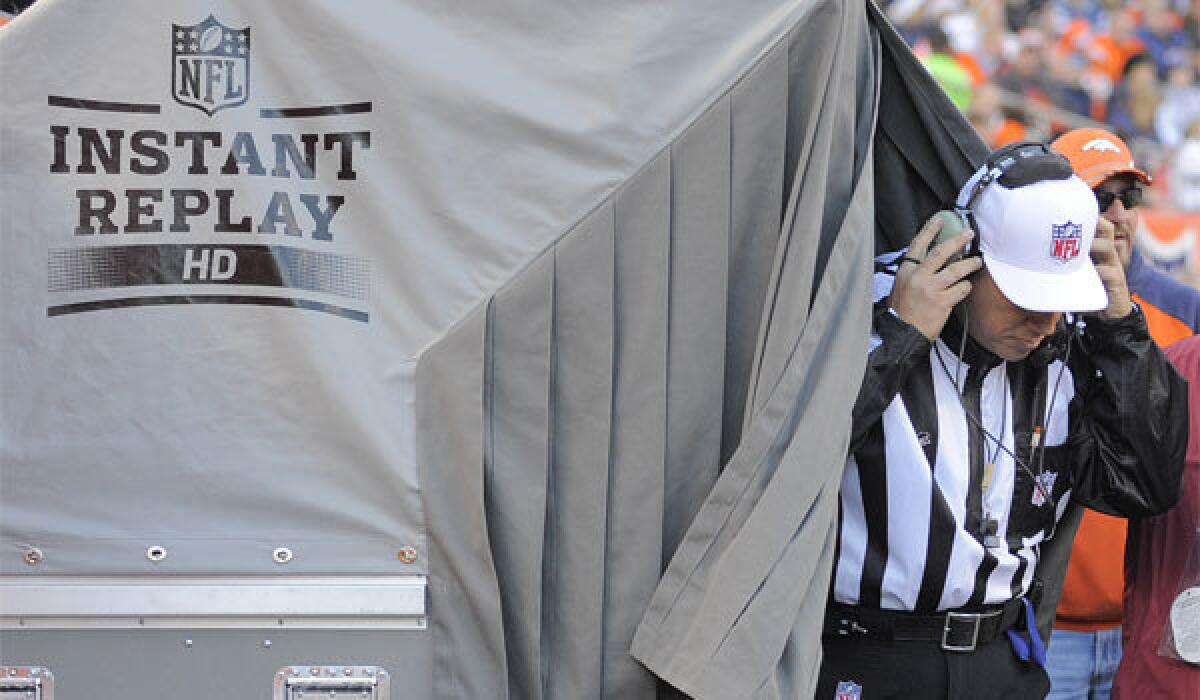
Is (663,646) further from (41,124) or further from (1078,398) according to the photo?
(41,124)

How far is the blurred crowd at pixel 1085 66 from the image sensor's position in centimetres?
1017

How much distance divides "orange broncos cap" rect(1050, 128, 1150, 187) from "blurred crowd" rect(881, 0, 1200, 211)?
5798mm

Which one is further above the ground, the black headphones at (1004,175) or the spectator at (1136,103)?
the spectator at (1136,103)

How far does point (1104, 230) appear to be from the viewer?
315 centimetres

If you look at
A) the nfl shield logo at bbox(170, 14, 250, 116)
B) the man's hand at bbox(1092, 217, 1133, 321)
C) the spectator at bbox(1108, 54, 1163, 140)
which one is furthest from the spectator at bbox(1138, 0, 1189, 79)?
the nfl shield logo at bbox(170, 14, 250, 116)

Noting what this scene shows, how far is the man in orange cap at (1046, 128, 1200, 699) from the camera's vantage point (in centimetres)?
369

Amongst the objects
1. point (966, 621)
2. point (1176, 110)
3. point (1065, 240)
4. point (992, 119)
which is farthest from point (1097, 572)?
point (1176, 110)

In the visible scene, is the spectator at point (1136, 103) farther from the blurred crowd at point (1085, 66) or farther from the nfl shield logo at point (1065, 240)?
the nfl shield logo at point (1065, 240)

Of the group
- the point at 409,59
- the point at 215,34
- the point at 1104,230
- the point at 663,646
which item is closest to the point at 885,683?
the point at 663,646

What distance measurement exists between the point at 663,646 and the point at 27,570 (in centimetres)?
110

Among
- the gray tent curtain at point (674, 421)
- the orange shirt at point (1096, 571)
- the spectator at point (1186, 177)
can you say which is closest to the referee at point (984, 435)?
the gray tent curtain at point (674, 421)

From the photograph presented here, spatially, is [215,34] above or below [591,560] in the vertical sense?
above

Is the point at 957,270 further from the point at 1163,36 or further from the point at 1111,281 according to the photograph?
the point at 1163,36

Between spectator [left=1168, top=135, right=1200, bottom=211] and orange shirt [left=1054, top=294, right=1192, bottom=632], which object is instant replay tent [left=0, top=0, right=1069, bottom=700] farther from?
spectator [left=1168, top=135, right=1200, bottom=211]
